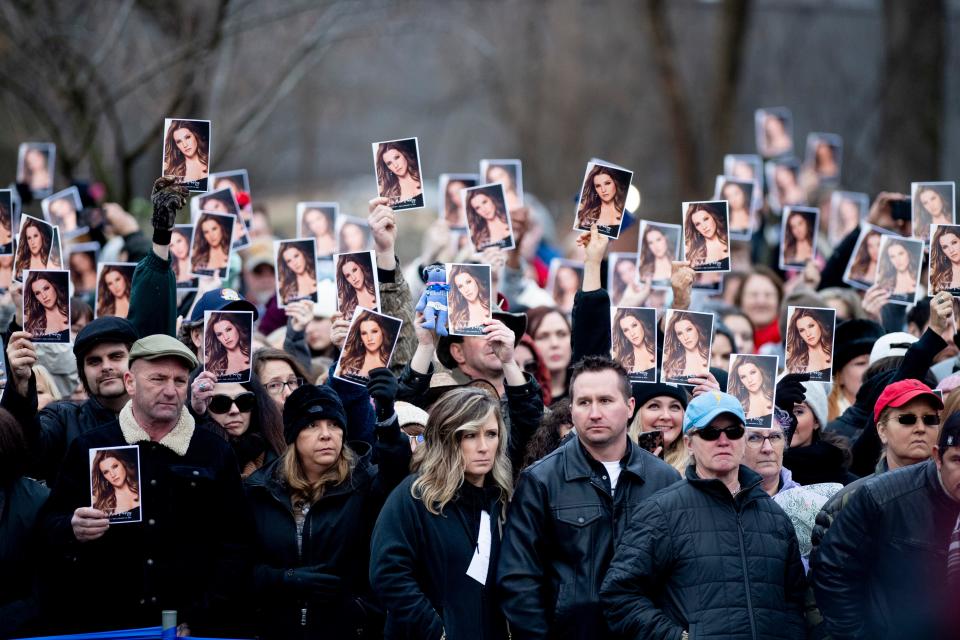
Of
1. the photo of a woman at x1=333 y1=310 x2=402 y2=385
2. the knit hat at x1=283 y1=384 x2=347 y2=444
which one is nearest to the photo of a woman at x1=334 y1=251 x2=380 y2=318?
the photo of a woman at x1=333 y1=310 x2=402 y2=385

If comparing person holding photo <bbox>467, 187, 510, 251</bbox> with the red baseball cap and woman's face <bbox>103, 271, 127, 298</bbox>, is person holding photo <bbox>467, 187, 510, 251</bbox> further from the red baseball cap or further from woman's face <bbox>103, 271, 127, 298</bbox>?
the red baseball cap

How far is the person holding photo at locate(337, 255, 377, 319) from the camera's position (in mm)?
7203

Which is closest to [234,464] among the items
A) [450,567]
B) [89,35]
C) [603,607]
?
[450,567]

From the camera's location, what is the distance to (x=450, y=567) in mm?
6004

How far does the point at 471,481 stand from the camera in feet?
20.2

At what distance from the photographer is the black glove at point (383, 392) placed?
253 inches

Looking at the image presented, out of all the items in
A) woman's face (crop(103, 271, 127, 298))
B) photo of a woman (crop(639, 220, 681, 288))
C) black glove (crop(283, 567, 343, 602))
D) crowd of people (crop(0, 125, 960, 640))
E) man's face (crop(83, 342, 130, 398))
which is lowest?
black glove (crop(283, 567, 343, 602))

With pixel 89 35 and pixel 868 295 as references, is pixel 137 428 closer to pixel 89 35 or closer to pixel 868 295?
pixel 868 295

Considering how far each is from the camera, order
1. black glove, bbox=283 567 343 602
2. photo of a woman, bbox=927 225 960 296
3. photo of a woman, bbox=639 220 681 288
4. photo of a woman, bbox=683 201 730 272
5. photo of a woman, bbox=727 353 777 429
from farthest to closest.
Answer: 1. photo of a woman, bbox=639 220 681 288
2. photo of a woman, bbox=683 201 730 272
3. photo of a woman, bbox=927 225 960 296
4. photo of a woman, bbox=727 353 777 429
5. black glove, bbox=283 567 343 602

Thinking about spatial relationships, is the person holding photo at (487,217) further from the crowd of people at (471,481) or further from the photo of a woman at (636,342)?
the photo of a woman at (636,342)

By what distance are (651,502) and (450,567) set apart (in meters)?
0.95

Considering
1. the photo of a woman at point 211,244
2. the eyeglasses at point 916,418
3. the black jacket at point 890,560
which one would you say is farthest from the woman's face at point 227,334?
the eyeglasses at point 916,418

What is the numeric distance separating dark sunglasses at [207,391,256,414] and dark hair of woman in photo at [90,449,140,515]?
0.98m

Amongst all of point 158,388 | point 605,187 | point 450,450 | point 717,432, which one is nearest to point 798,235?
point 605,187
